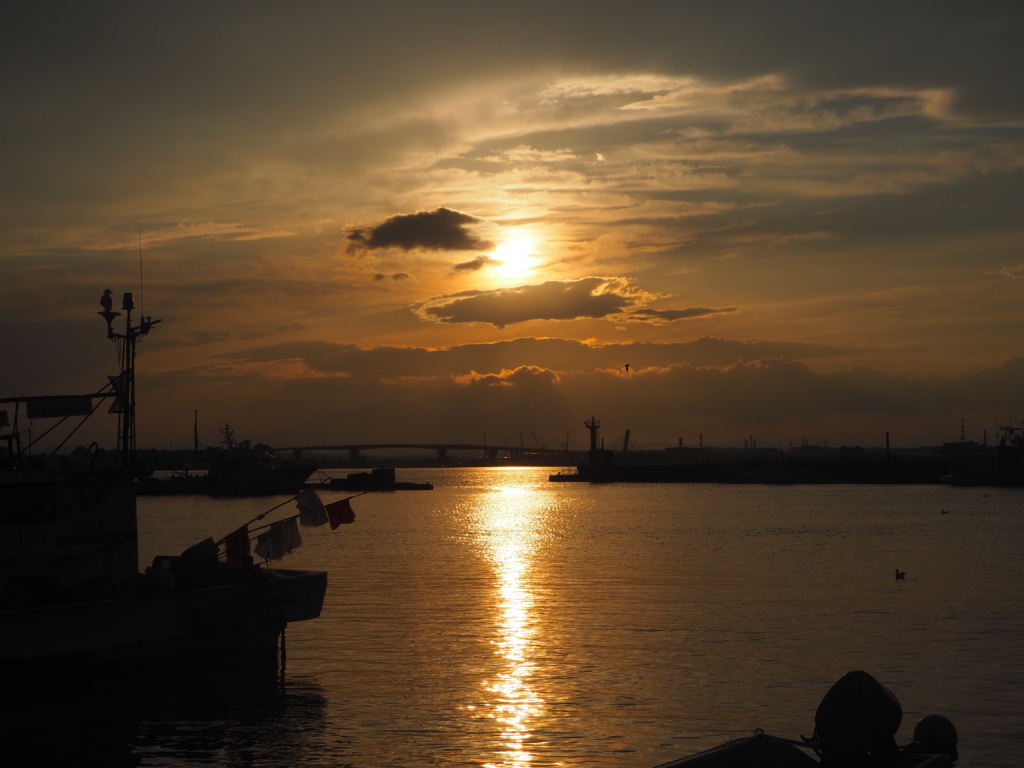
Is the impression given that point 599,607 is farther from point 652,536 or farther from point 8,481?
point 652,536

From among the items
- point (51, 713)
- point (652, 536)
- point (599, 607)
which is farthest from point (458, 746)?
point (652, 536)

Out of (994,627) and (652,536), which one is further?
(652,536)

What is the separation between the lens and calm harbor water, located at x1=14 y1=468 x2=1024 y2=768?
19.6 metres

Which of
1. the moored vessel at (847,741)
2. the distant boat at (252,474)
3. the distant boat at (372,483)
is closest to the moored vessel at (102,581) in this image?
the moored vessel at (847,741)

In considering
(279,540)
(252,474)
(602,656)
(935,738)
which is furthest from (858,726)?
(252,474)

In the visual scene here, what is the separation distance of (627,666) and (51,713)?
44.3 feet

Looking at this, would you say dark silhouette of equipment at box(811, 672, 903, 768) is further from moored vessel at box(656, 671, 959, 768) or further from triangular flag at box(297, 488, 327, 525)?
triangular flag at box(297, 488, 327, 525)

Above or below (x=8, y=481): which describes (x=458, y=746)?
below

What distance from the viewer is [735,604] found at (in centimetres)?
3759

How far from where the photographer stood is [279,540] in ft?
85.2

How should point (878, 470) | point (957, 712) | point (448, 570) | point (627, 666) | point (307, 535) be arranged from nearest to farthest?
point (957, 712) < point (627, 666) < point (448, 570) < point (307, 535) < point (878, 470)

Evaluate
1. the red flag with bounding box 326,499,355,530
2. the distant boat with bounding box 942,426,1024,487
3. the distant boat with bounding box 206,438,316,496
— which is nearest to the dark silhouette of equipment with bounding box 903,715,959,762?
the red flag with bounding box 326,499,355,530

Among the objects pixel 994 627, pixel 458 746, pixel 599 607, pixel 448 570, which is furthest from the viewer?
pixel 448 570

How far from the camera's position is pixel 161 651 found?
23.0m
